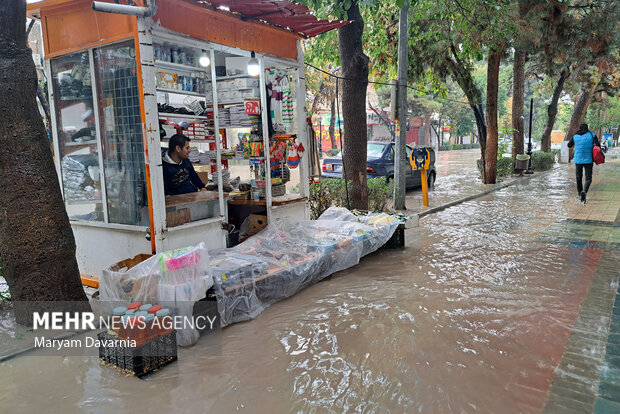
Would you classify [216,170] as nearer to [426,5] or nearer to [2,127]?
[2,127]

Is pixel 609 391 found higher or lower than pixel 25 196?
lower

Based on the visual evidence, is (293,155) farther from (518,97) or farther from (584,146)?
(518,97)

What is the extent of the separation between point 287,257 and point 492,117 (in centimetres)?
1237

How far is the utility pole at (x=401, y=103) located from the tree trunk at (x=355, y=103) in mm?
1327

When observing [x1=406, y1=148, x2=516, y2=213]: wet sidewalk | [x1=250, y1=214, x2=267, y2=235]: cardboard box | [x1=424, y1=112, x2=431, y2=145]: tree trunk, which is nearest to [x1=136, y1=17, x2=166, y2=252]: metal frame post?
[x1=250, y1=214, x2=267, y2=235]: cardboard box

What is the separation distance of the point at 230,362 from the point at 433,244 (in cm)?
499

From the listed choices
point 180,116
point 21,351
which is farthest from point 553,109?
point 21,351

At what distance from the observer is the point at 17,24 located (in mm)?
4066

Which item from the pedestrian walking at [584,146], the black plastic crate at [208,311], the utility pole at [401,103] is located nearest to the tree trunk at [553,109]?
the pedestrian walking at [584,146]

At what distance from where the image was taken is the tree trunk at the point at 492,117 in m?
14.6

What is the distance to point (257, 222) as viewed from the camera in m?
6.32

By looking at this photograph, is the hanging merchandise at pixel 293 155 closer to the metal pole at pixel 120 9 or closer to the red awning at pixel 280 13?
the red awning at pixel 280 13

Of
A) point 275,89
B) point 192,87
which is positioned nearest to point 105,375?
point 192,87

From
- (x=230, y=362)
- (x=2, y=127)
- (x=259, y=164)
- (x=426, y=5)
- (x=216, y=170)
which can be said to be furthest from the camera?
(x=426, y=5)
